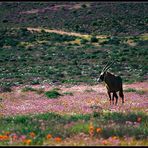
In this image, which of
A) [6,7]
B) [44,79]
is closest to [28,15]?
[6,7]

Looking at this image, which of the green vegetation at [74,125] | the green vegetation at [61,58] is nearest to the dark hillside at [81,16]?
the green vegetation at [61,58]

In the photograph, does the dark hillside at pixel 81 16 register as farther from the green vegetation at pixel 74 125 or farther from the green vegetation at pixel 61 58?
the green vegetation at pixel 74 125

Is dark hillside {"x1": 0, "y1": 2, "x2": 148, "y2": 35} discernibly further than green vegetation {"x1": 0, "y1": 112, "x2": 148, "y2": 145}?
Yes

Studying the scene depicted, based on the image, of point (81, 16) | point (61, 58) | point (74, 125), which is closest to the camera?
point (74, 125)

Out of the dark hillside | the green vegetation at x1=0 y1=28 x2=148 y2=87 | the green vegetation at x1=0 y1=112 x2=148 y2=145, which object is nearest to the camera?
the green vegetation at x1=0 y1=112 x2=148 y2=145

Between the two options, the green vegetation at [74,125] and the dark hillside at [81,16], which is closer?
the green vegetation at [74,125]

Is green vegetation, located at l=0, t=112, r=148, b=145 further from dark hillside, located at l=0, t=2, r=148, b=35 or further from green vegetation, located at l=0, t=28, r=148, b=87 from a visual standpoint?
dark hillside, located at l=0, t=2, r=148, b=35

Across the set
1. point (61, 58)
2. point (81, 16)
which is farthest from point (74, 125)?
point (81, 16)

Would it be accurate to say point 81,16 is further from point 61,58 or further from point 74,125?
point 74,125

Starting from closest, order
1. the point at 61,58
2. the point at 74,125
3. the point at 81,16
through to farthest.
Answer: the point at 74,125 → the point at 61,58 → the point at 81,16

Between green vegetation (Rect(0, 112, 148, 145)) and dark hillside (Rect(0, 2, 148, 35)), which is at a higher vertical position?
green vegetation (Rect(0, 112, 148, 145))

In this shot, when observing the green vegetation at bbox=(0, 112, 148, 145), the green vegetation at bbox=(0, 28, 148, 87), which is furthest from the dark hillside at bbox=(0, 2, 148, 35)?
the green vegetation at bbox=(0, 112, 148, 145)

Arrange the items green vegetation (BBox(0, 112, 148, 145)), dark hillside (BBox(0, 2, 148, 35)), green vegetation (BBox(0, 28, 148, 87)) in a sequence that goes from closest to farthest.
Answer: green vegetation (BBox(0, 112, 148, 145)) → green vegetation (BBox(0, 28, 148, 87)) → dark hillside (BBox(0, 2, 148, 35))

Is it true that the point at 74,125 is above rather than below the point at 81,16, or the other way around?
above
